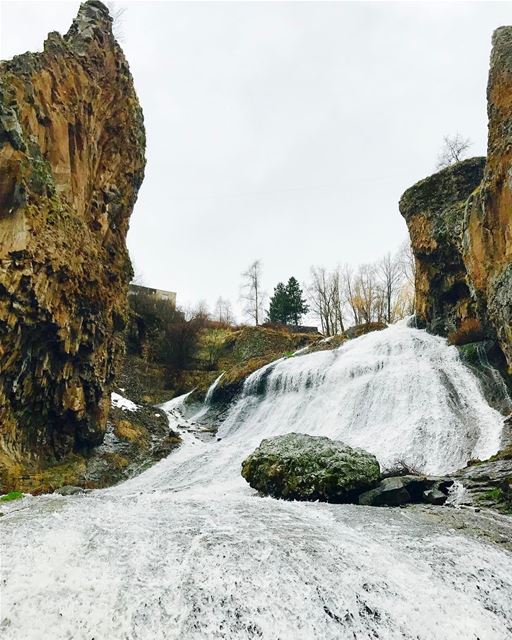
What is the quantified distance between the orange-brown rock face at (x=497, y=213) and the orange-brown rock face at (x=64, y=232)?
527 inches

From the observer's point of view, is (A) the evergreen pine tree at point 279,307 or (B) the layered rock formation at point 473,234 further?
(A) the evergreen pine tree at point 279,307

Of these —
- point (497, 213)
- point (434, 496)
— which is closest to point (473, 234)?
point (497, 213)

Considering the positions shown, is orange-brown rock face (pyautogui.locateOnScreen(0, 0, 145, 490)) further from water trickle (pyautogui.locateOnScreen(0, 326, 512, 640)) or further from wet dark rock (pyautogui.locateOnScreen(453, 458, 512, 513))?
wet dark rock (pyautogui.locateOnScreen(453, 458, 512, 513))

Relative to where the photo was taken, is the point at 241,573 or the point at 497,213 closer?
the point at 241,573

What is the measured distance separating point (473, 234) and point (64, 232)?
1404cm

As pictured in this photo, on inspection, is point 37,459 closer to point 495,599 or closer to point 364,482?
point 364,482

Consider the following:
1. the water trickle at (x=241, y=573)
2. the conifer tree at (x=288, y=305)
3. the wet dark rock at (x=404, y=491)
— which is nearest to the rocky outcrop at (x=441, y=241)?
the wet dark rock at (x=404, y=491)

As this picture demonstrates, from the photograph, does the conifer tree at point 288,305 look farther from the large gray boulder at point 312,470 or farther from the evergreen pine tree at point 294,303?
the large gray boulder at point 312,470

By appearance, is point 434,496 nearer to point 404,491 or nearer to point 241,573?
point 404,491

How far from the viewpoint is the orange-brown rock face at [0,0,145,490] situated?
11.1 meters

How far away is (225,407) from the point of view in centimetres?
2428

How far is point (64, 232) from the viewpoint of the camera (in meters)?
13.0

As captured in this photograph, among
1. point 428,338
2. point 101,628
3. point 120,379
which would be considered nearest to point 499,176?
point 428,338

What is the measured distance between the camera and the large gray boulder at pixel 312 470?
27.3 feet
